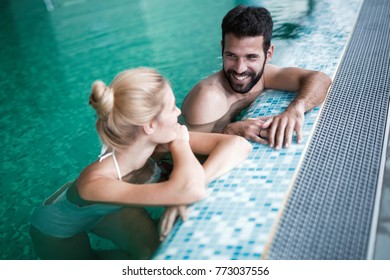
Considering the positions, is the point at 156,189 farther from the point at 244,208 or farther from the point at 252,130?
the point at 252,130

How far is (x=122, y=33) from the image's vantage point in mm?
7879

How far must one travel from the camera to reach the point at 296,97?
3152 mm

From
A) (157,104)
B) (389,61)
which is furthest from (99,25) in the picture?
(157,104)

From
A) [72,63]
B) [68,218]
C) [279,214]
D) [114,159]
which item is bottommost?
[72,63]

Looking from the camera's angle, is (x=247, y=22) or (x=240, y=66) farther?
(x=240, y=66)

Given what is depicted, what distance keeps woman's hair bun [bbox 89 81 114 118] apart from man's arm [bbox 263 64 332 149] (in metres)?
1.16

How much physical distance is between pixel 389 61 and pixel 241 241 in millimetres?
2828

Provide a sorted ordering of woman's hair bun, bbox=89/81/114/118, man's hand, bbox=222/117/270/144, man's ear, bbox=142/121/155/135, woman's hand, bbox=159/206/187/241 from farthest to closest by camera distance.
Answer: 1. man's hand, bbox=222/117/270/144
2. man's ear, bbox=142/121/155/135
3. woman's hand, bbox=159/206/187/241
4. woman's hair bun, bbox=89/81/114/118

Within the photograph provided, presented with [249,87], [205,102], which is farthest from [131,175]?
[249,87]

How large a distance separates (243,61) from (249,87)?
295 millimetres

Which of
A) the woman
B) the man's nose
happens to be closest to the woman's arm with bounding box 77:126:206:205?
the woman

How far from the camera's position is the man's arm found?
2723 mm

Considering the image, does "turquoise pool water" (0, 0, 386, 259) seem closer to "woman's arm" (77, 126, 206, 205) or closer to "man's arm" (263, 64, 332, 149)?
"man's arm" (263, 64, 332, 149)

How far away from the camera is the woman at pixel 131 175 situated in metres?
2.16
